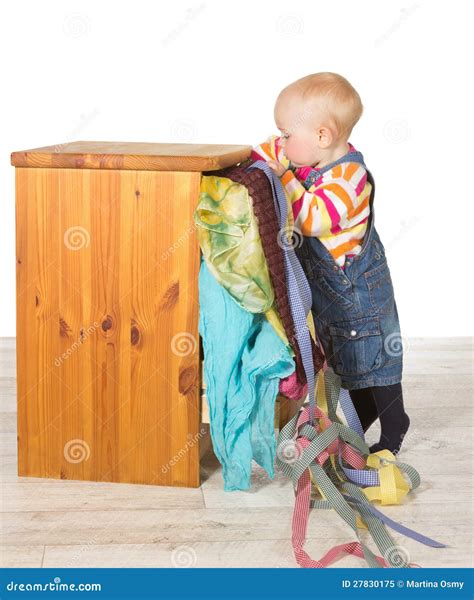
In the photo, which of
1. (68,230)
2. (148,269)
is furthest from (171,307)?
(68,230)

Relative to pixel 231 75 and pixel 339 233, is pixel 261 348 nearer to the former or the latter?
pixel 339 233

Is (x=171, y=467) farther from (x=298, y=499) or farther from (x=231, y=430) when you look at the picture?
(x=298, y=499)

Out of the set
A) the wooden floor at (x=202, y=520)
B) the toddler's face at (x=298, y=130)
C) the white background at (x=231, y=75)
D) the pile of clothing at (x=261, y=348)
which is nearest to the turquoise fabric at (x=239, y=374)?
the pile of clothing at (x=261, y=348)

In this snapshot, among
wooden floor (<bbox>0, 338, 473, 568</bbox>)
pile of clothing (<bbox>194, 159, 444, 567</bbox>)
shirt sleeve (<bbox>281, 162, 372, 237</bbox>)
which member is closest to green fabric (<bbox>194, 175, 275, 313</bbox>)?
pile of clothing (<bbox>194, 159, 444, 567</bbox>)

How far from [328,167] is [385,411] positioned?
21.1 inches

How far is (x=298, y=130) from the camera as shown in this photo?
78.7 inches

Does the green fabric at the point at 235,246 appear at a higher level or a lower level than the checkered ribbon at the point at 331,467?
higher

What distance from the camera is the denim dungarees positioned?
2027mm

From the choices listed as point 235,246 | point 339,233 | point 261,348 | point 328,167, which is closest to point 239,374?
point 261,348

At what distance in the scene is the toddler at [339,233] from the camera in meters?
1.96

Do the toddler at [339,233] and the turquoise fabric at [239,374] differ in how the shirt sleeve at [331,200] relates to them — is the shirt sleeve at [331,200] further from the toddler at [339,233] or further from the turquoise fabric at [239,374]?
the turquoise fabric at [239,374]

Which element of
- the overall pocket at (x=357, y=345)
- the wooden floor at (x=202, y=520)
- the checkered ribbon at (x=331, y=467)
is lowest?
the wooden floor at (x=202, y=520)

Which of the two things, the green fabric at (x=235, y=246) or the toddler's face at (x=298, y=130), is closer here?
the green fabric at (x=235, y=246)

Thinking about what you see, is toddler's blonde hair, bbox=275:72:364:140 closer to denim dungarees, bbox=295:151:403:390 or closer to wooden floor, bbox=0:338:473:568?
denim dungarees, bbox=295:151:403:390
